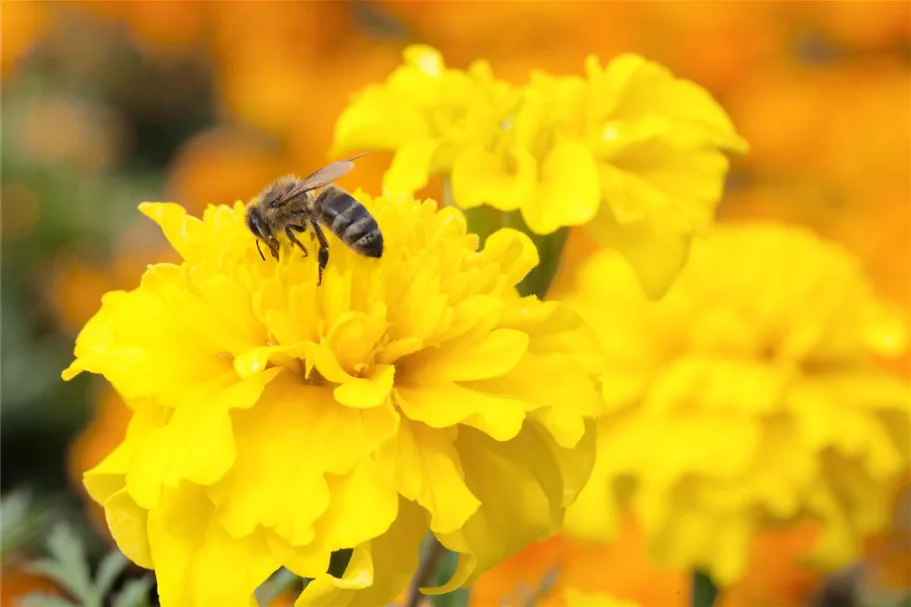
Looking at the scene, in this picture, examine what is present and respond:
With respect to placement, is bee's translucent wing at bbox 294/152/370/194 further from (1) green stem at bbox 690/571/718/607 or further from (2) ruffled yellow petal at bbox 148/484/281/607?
(1) green stem at bbox 690/571/718/607

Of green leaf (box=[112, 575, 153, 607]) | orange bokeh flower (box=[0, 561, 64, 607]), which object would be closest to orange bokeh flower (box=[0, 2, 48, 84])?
orange bokeh flower (box=[0, 561, 64, 607])

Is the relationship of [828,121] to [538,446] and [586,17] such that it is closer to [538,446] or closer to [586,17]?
[586,17]

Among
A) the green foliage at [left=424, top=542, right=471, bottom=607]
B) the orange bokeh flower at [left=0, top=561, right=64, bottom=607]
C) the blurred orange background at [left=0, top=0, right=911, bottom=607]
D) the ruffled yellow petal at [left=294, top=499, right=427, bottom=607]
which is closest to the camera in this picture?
the ruffled yellow petal at [left=294, top=499, right=427, bottom=607]

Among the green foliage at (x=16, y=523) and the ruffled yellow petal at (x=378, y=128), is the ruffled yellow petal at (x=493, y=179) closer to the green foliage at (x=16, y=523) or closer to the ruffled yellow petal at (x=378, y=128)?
the ruffled yellow petal at (x=378, y=128)

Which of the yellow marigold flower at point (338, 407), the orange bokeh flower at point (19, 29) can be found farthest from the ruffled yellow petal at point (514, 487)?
the orange bokeh flower at point (19, 29)

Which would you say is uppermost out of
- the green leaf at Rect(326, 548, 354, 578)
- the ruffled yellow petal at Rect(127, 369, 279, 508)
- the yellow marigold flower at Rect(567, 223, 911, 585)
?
the ruffled yellow petal at Rect(127, 369, 279, 508)

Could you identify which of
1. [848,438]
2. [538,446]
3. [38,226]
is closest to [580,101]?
[538,446]
